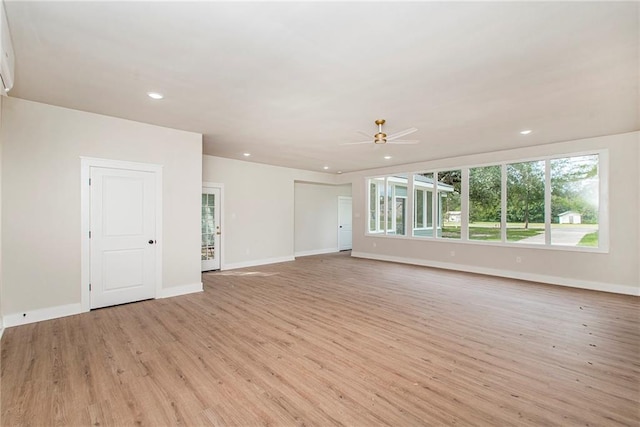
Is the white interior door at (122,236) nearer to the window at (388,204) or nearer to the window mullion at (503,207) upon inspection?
the window at (388,204)

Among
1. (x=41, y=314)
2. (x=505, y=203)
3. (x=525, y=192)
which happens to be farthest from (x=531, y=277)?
(x=41, y=314)

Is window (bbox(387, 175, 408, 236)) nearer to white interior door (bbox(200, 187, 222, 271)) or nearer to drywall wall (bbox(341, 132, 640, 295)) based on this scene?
drywall wall (bbox(341, 132, 640, 295))

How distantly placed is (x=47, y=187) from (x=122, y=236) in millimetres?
1049

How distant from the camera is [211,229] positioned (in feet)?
22.4

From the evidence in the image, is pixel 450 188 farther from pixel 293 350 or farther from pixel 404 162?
pixel 293 350

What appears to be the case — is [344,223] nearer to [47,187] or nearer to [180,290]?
[180,290]

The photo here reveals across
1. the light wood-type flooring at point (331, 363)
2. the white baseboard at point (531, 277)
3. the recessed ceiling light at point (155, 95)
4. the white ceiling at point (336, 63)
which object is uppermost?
the recessed ceiling light at point (155, 95)

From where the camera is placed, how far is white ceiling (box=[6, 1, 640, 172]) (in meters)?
1.97

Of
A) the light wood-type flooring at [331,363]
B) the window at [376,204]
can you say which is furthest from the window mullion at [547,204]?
the window at [376,204]

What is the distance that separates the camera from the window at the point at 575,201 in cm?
525

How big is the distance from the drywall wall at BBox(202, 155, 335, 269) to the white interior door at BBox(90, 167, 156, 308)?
237 cm

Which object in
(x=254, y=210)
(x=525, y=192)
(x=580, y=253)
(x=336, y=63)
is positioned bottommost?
(x=580, y=253)

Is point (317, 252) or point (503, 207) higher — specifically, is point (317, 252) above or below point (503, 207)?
below

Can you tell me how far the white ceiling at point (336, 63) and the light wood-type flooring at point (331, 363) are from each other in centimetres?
272
